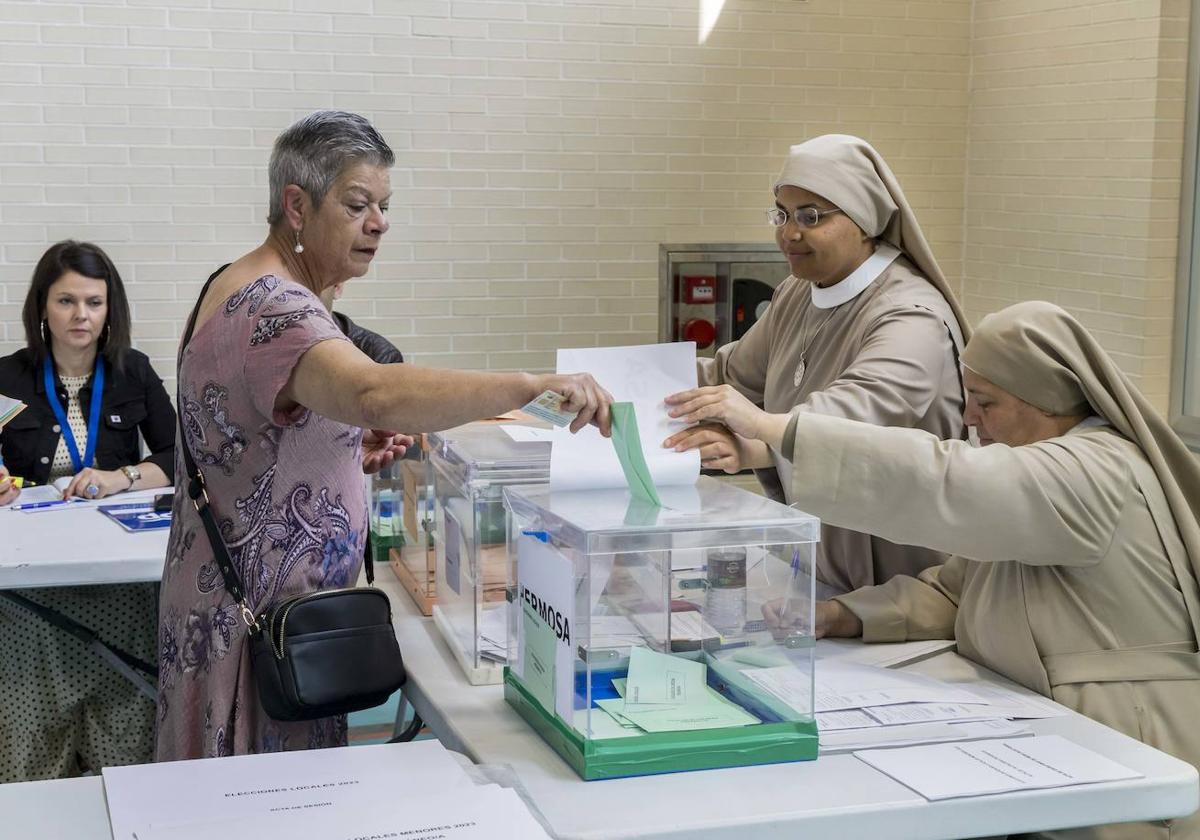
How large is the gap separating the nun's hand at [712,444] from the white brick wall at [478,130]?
367cm

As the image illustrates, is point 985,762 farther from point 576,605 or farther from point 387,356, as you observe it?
point 387,356

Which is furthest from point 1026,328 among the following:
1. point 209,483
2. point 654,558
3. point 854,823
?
point 209,483

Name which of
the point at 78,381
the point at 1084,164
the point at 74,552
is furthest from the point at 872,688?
the point at 1084,164

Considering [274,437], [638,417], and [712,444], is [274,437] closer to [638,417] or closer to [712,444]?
[638,417]

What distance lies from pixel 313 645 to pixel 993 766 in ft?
3.59

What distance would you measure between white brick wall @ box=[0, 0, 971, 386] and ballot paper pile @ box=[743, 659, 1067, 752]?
3841mm

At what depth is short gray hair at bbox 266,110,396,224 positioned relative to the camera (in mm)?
2297

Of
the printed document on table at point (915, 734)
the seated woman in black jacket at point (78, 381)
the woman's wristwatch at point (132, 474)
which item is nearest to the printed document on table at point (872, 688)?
the printed document on table at point (915, 734)

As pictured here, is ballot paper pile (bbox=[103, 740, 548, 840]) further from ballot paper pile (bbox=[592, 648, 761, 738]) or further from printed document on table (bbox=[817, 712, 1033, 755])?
printed document on table (bbox=[817, 712, 1033, 755])

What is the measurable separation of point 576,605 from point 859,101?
4.94 m

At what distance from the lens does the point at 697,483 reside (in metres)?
2.28

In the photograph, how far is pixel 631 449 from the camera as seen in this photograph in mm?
2062

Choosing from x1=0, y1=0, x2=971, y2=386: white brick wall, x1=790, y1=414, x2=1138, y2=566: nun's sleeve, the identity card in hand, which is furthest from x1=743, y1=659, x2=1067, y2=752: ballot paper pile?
x1=0, y1=0, x2=971, y2=386: white brick wall

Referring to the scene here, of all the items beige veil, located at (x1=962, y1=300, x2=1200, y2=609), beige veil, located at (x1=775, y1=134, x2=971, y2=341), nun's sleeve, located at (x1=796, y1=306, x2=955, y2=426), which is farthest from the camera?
beige veil, located at (x1=775, y1=134, x2=971, y2=341)
